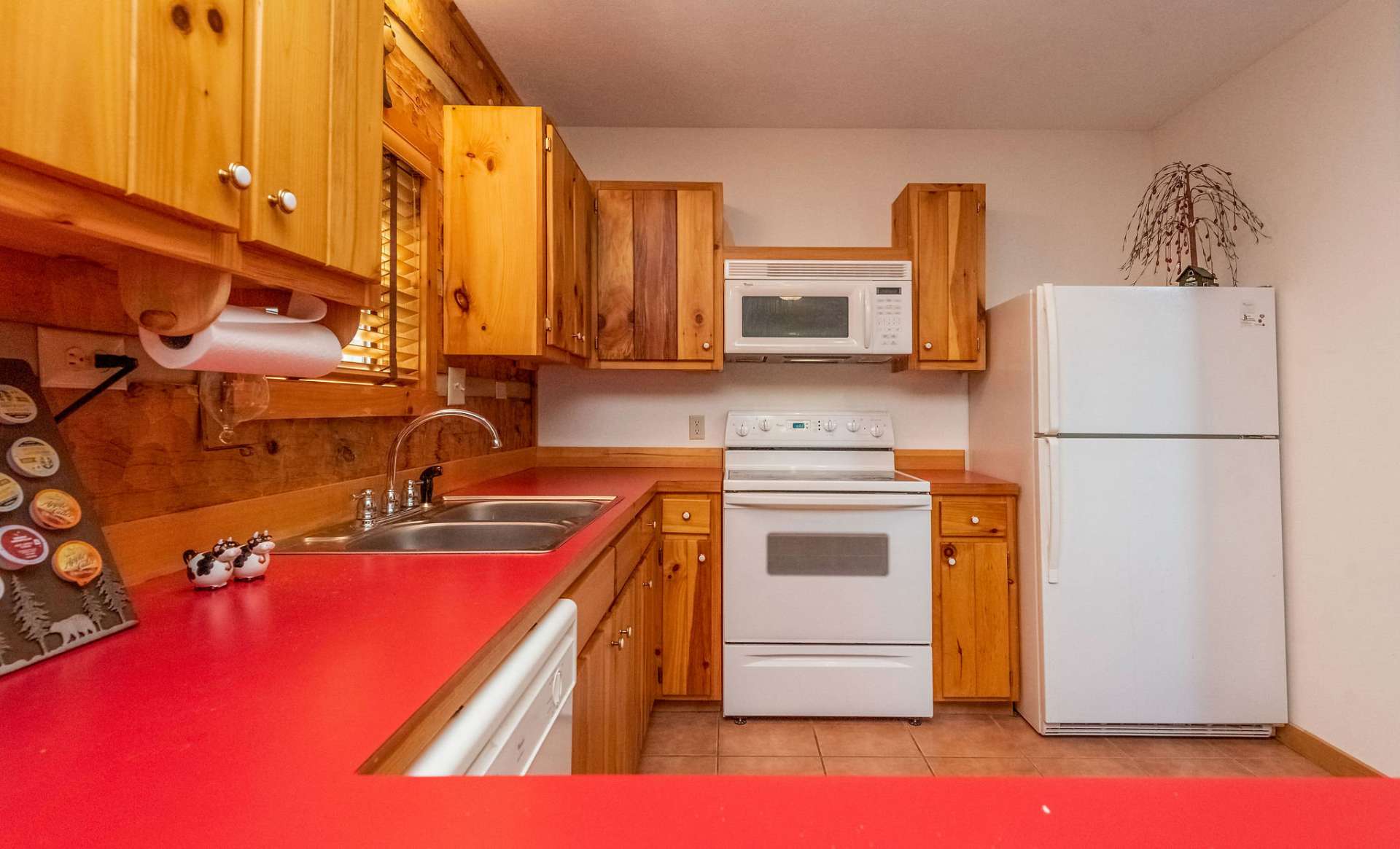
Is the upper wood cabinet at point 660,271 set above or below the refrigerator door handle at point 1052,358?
above

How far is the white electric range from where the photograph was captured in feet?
7.68

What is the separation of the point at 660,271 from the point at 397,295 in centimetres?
113

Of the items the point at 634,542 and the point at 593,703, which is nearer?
the point at 593,703

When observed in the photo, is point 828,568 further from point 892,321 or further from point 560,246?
point 560,246

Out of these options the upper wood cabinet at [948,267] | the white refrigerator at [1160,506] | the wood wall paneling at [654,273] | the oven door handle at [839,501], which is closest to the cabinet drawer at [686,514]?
the oven door handle at [839,501]

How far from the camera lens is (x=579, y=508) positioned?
183 centimetres

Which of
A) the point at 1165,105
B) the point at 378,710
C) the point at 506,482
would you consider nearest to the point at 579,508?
the point at 506,482

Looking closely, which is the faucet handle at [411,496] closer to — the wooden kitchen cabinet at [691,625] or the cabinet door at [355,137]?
the cabinet door at [355,137]

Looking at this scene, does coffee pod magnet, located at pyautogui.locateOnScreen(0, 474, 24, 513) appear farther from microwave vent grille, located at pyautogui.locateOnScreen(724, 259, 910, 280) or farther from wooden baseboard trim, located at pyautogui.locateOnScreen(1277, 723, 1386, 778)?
wooden baseboard trim, located at pyautogui.locateOnScreen(1277, 723, 1386, 778)

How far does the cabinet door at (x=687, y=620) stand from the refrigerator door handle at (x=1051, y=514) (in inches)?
46.0

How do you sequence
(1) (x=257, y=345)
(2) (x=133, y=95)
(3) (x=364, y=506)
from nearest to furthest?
(2) (x=133, y=95) → (1) (x=257, y=345) → (3) (x=364, y=506)

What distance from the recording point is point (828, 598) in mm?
2348

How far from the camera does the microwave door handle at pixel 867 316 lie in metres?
2.55

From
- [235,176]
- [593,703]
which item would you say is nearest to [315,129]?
[235,176]
